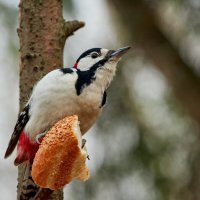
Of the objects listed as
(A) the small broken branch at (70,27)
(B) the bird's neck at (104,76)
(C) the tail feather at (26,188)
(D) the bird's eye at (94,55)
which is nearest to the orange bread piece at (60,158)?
(C) the tail feather at (26,188)

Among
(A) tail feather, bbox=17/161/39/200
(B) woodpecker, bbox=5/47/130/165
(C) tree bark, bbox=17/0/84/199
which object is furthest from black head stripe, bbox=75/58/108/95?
(A) tail feather, bbox=17/161/39/200

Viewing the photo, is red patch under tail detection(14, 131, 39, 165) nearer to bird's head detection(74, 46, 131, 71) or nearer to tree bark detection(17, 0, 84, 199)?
tree bark detection(17, 0, 84, 199)

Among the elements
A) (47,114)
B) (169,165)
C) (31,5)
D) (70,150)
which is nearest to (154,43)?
(169,165)

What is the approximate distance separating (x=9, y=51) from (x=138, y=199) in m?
1.85

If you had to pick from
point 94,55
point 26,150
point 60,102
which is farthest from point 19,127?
point 94,55

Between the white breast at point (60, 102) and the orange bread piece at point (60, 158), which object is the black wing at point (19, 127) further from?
the orange bread piece at point (60, 158)

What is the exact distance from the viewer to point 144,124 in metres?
4.47

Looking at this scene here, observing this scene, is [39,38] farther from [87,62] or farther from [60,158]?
[60,158]

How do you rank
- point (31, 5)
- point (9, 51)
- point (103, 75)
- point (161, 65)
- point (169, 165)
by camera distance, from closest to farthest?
point (103, 75), point (31, 5), point (161, 65), point (169, 165), point (9, 51)

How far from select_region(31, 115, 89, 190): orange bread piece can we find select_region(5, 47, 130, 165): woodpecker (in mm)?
361

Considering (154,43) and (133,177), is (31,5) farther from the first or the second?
(133,177)

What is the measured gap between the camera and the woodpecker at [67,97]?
2.43 m

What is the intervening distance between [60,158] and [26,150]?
1.89ft

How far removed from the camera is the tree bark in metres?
2.68
